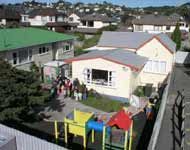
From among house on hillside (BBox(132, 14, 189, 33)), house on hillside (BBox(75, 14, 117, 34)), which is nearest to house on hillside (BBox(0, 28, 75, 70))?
house on hillside (BBox(132, 14, 189, 33))

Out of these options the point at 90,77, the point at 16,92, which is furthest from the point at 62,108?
the point at 16,92

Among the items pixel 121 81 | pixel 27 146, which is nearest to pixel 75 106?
pixel 121 81

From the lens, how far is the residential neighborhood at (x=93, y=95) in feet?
42.5

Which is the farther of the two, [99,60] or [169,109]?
[99,60]

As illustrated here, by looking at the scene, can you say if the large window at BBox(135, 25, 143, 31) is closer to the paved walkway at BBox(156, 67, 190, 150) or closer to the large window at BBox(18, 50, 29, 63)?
the paved walkway at BBox(156, 67, 190, 150)

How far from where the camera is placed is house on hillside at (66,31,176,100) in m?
20.5

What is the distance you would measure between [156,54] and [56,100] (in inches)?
486

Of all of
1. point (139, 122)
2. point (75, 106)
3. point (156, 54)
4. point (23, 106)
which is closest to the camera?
point (23, 106)

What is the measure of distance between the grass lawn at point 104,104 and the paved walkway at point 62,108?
51 centimetres

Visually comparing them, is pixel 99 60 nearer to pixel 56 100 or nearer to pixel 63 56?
pixel 56 100

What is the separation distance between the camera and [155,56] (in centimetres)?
2622

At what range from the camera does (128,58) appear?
73.5 feet

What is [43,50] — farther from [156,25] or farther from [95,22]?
[95,22]

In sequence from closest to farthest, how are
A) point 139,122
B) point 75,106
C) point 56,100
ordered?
point 139,122 → point 75,106 → point 56,100
